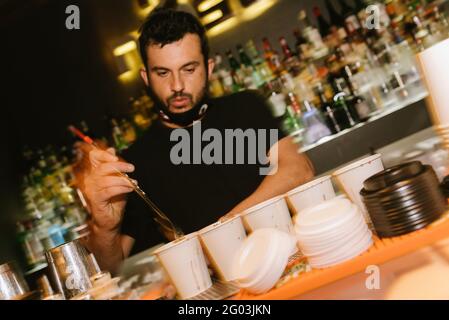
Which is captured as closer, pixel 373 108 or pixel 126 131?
pixel 373 108

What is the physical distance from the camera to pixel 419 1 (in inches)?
95.9

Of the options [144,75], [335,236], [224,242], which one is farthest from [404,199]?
[144,75]

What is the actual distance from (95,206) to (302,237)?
52.0 inches

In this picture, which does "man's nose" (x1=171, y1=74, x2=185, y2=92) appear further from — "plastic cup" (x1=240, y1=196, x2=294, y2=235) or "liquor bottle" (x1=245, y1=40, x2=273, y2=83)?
"plastic cup" (x1=240, y1=196, x2=294, y2=235)

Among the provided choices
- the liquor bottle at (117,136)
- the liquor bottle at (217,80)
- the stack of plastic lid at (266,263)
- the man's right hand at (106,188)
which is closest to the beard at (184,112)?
the liquor bottle at (217,80)

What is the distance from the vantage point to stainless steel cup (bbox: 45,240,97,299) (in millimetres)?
1269

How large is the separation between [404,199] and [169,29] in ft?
6.54

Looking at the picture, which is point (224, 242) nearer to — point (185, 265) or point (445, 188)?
point (185, 265)

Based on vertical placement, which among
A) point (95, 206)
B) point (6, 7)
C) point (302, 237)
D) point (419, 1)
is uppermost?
point (6, 7)

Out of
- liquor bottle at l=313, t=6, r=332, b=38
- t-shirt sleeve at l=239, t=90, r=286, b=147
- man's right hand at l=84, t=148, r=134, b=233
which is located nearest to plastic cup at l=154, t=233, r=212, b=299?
man's right hand at l=84, t=148, r=134, b=233
